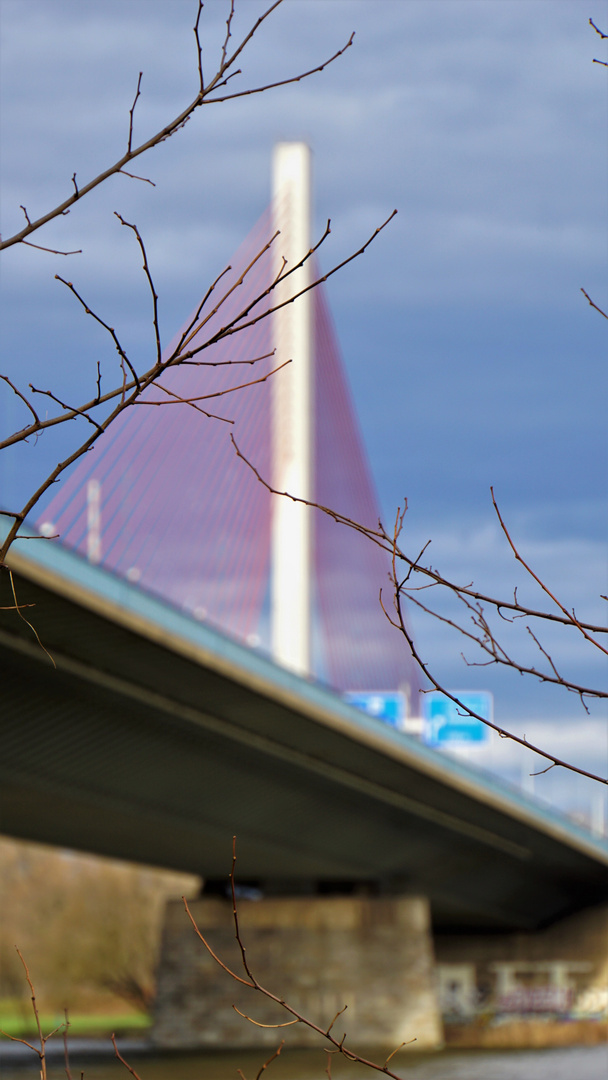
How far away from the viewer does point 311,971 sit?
3769 centimetres

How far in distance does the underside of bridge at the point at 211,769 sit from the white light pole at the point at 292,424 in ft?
8.13

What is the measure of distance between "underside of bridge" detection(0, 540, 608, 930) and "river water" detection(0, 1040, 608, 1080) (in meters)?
4.60

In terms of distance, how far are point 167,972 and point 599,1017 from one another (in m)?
16.8

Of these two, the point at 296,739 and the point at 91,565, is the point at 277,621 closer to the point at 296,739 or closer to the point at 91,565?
the point at 296,739

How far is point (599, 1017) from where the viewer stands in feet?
156

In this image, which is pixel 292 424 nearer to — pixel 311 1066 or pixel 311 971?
pixel 311 1066

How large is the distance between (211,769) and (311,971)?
14401mm

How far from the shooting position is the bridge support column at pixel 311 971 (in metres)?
37.1

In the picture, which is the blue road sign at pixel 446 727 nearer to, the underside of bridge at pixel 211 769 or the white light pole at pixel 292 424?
the underside of bridge at pixel 211 769

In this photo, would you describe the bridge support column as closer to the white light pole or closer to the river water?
the river water

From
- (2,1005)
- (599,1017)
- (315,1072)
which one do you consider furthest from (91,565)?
(2,1005)

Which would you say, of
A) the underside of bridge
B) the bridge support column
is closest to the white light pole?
the underside of bridge

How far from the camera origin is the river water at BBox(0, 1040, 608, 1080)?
2666 cm

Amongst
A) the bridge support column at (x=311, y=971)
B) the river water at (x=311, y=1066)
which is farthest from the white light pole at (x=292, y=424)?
the bridge support column at (x=311, y=971)
